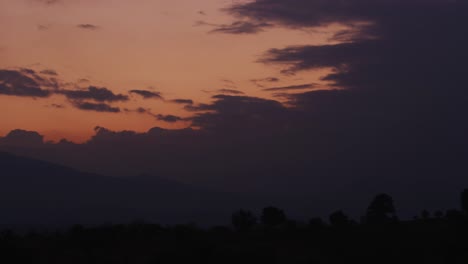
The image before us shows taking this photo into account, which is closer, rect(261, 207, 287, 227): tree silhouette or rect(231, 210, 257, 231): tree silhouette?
rect(231, 210, 257, 231): tree silhouette

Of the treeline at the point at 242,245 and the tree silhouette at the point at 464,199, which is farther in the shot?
the tree silhouette at the point at 464,199

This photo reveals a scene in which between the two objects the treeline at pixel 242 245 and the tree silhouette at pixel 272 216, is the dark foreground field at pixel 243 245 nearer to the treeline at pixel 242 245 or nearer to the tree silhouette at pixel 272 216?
the treeline at pixel 242 245

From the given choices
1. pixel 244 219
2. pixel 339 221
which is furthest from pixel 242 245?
pixel 244 219

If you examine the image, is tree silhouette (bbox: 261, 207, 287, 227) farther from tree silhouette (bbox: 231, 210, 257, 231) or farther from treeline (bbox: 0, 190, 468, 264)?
treeline (bbox: 0, 190, 468, 264)

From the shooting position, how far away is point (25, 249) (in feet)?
97.4

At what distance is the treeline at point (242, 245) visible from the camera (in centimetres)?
2862

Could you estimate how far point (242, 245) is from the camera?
1273 inches

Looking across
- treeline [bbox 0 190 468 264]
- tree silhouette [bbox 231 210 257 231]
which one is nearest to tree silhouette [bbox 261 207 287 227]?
tree silhouette [bbox 231 210 257 231]

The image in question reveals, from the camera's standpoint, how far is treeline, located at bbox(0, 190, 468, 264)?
28625mm

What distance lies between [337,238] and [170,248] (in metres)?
8.47


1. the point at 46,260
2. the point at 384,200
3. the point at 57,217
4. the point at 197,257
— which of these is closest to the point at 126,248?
the point at 46,260

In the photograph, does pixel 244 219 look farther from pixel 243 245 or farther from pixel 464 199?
pixel 243 245

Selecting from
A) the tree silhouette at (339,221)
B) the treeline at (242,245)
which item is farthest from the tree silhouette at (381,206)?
the treeline at (242,245)

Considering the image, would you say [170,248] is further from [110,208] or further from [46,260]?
[110,208]
